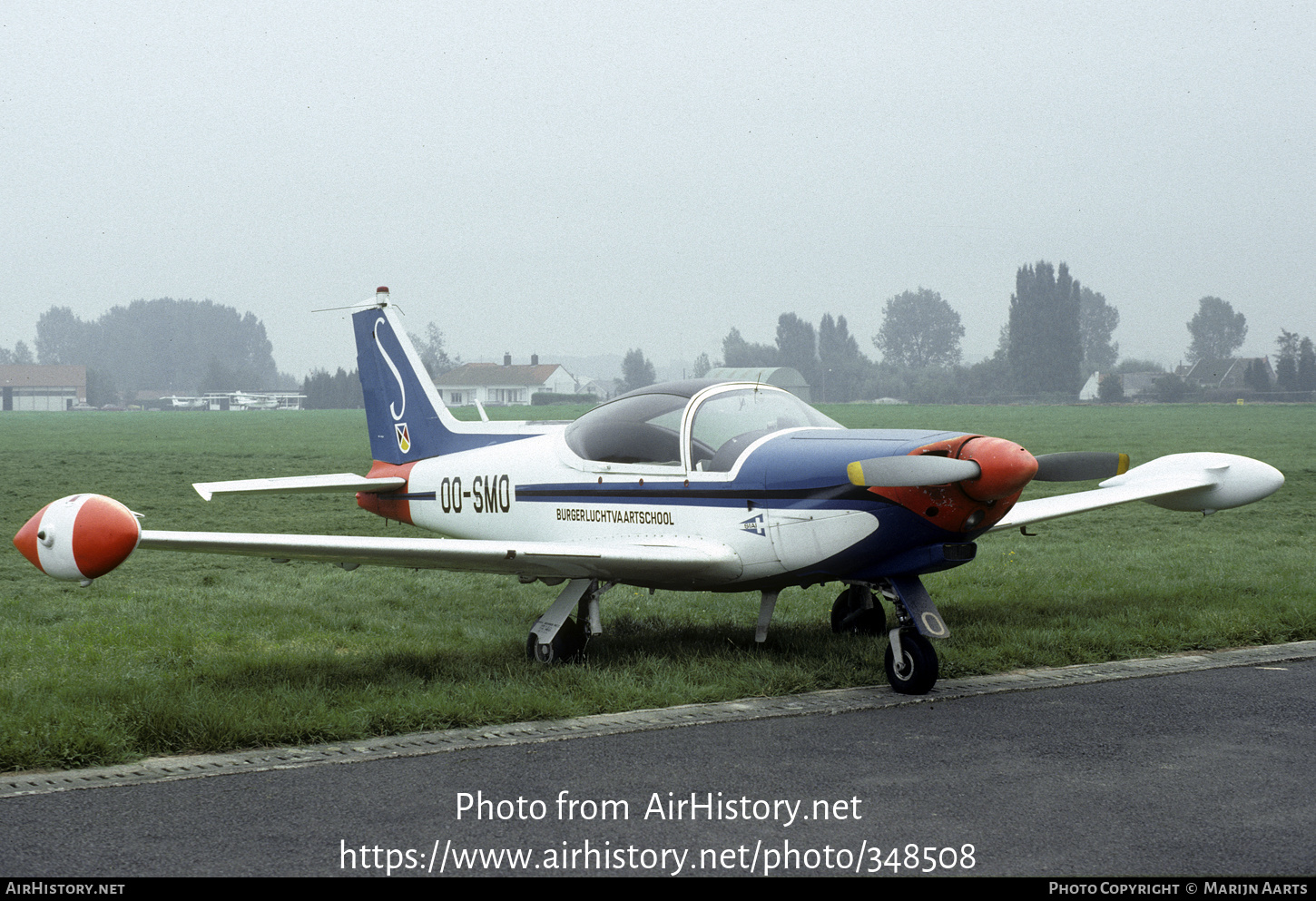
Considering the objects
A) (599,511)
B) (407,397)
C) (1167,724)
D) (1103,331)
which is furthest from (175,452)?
(1103,331)

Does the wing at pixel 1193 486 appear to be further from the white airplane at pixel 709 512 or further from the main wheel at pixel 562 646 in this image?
the main wheel at pixel 562 646

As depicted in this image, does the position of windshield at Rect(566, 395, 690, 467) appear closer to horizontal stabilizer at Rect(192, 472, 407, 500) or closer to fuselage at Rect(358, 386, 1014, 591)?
fuselage at Rect(358, 386, 1014, 591)

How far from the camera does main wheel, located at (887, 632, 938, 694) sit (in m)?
6.77

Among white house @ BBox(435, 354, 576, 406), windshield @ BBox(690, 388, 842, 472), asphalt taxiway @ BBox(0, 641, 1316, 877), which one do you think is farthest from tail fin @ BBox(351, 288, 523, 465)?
white house @ BBox(435, 354, 576, 406)

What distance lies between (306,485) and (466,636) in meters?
1.94

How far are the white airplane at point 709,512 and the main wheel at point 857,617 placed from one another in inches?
0.6

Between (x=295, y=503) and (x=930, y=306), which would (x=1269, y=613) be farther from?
(x=930, y=306)

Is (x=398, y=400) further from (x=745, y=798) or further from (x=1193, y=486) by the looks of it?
(x=1193, y=486)

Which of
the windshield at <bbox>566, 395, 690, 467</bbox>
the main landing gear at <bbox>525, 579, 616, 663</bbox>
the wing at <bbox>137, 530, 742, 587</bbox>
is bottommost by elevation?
the main landing gear at <bbox>525, 579, 616, 663</bbox>

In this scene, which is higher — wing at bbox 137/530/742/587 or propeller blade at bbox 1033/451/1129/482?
propeller blade at bbox 1033/451/1129/482

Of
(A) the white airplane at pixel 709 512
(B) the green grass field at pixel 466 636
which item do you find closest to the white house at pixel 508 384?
(B) the green grass field at pixel 466 636

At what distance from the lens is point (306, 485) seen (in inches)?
372

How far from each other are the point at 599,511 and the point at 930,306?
177987 millimetres

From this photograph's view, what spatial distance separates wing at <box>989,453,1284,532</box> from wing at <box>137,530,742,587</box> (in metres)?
2.99
